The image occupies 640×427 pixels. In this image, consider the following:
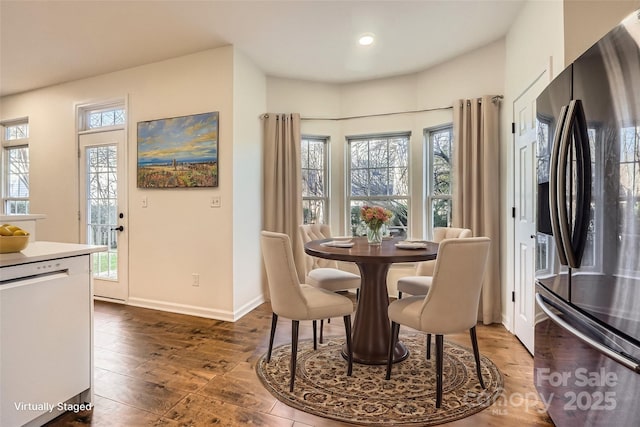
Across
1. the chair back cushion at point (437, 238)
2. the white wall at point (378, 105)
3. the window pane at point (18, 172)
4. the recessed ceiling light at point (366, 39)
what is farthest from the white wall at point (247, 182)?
the window pane at point (18, 172)

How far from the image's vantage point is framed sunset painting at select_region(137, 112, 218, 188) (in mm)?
3170

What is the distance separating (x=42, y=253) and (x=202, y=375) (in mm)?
1169

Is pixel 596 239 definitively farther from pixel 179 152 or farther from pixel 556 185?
pixel 179 152

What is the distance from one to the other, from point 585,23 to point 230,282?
3.29m

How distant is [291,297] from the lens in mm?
1986

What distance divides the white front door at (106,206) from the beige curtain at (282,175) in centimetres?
161

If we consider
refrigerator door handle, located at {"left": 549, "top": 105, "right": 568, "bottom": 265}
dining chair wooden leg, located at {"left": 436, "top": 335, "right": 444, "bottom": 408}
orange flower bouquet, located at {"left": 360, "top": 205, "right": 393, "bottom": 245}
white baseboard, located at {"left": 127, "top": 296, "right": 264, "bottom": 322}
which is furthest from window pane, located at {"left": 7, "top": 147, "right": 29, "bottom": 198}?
refrigerator door handle, located at {"left": 549, "top": 105, "right": 568, "bottom": 265}

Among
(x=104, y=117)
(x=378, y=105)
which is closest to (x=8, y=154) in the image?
(x=104, y=117)

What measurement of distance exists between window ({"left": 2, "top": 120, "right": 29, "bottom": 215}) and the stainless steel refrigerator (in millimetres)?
5914

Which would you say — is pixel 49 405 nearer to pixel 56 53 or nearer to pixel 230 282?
pixel 230 282

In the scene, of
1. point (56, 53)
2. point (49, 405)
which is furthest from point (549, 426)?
point (56, 53)

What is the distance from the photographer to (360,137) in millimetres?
4031

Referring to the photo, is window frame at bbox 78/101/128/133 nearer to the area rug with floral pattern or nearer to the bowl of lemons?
the bowl of lemons

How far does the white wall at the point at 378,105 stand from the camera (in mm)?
3479
